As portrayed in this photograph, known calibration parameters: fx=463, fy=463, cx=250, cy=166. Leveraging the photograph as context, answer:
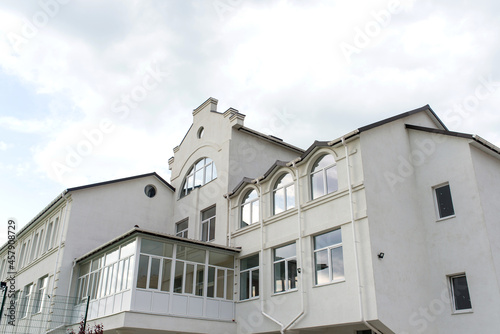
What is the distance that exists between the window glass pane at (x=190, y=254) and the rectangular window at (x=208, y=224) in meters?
2.88

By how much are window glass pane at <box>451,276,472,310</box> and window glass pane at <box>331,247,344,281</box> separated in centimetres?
359

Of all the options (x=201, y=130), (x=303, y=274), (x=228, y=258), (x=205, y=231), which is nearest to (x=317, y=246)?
(x=303, y=274)

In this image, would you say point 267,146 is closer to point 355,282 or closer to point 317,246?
point 317,246

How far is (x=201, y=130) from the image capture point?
83.4 ft

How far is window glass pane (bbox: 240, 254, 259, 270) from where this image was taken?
1889 centimetres

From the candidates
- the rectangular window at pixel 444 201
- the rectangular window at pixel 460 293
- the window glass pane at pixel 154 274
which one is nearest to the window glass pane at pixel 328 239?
the rectangular window at pixel 444 201

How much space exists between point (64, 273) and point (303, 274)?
12.0 m

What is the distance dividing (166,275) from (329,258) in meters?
6.33

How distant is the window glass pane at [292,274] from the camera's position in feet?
55.3

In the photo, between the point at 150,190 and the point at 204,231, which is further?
the point at 150,190

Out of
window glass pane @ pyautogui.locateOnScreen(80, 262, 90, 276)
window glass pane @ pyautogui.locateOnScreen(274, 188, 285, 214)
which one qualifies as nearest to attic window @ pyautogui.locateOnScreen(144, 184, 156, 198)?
window glass pane @ pyautogui.locateOnScreen(80, 262, 90, 276)

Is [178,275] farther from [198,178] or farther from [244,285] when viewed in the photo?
[198,178]

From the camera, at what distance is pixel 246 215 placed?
796 inches

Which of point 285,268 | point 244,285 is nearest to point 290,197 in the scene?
point 285,268
